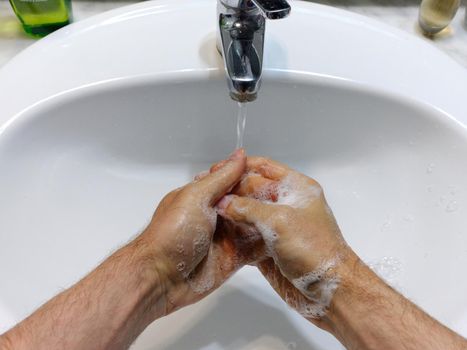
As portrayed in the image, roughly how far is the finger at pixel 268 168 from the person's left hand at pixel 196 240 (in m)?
0.02

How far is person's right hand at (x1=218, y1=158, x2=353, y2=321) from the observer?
49 centimetres

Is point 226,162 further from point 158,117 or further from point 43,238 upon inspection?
point 43,238

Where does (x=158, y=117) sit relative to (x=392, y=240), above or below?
above

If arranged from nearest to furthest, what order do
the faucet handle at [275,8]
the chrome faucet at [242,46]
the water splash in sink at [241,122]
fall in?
the faucet handle at [275,8], the chrome faucet at [242,46], the water splash in sink at [241,122]

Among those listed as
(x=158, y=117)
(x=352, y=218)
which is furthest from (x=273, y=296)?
(x=158, y=117)

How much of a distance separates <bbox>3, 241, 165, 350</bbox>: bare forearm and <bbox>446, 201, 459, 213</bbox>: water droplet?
346mm

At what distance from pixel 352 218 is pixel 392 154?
10 centimetres

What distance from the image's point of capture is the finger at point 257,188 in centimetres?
55

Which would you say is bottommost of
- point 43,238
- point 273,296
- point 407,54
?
point 273,296

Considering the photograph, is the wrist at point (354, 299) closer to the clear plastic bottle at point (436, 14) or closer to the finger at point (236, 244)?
the finger at point (236, 244)

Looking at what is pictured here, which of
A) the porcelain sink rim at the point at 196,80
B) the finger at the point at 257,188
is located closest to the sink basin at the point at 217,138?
the porcelain sink rim at the point at 196,80

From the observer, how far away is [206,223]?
0.51m

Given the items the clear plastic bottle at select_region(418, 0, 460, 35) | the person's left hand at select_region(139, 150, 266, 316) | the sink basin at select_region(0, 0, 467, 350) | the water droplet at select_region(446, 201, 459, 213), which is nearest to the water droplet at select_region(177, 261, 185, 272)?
the person's left hand at select_region(139, 150, 266, 316)

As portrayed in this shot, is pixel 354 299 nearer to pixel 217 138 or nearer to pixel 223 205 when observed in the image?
pixel 223 205
